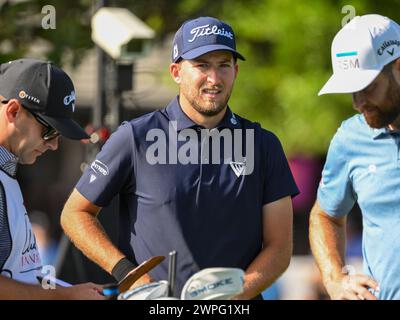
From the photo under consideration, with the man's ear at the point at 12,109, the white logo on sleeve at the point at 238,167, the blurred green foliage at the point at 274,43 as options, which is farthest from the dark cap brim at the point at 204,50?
the blurred green foliage at the point at 274,43

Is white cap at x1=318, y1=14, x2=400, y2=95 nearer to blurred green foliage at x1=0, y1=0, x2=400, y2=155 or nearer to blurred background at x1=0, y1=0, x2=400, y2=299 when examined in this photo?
blurred background at x1=0, y1=0, x2=400, y2=299

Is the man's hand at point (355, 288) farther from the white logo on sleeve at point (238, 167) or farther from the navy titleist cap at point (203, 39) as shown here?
the navy titleist cap at point (203, 39)

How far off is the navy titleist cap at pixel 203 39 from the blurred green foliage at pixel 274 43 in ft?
17.9

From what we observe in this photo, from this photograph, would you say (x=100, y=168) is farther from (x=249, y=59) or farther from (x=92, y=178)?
(x=249, y=59)

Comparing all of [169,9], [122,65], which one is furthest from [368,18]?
[169,9]

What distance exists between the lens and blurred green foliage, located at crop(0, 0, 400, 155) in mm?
10805

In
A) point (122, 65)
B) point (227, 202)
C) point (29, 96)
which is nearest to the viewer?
point (29, 96)

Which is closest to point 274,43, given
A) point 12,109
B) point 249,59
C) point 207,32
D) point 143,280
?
point 249,59

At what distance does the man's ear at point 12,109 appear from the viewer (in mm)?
4488

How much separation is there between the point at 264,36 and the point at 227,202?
285 inches

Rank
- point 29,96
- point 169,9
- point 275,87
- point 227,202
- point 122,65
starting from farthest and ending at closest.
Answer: point 275,87 → point 169,9 → point 122,65 → point 227,202 → point 29,96

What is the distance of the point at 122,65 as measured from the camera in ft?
33.4

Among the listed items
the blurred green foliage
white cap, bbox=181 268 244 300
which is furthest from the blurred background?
white cap, bbox=181 268 244 300

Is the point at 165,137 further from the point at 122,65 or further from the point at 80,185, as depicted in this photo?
the point at 122,65
